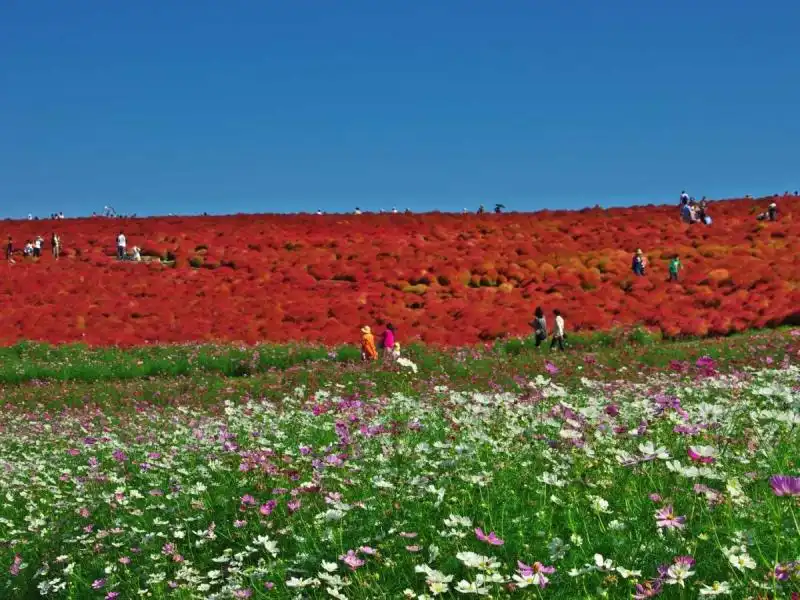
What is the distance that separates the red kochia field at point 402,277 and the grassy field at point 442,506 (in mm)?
21088

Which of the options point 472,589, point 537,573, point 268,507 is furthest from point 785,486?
point 268,507

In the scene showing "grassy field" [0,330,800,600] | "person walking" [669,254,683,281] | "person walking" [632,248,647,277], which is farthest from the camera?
"person walking" [632,248,647,277]

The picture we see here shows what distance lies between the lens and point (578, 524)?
17.1 ft

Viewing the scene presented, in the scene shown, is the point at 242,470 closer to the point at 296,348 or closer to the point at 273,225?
the point at 296,348

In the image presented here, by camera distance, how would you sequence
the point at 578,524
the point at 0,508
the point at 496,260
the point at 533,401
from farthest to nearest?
the point at 496,260 → the point at 0,508 → the point at 533,401 → the point at 578,524

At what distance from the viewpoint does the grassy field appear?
438cm

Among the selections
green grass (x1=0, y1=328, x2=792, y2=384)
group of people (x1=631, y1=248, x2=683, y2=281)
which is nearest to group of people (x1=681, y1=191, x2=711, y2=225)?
group of people (x1=631, y1=248, x2=683, y2=281)

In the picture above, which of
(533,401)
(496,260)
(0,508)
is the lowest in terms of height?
(0,508)

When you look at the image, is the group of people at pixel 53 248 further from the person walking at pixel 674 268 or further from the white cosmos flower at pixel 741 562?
the white cosmos flower at pixel 741 562

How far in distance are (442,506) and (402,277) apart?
3106 cm

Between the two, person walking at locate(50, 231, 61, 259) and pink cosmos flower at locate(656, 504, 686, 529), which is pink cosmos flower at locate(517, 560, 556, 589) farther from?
person walking at locate(50, 231, 61, 259)

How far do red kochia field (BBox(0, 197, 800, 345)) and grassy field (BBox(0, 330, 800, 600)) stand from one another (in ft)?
69.2

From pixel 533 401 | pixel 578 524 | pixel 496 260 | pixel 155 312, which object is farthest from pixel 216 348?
pixel 578 524

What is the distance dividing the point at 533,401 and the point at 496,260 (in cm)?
3118
